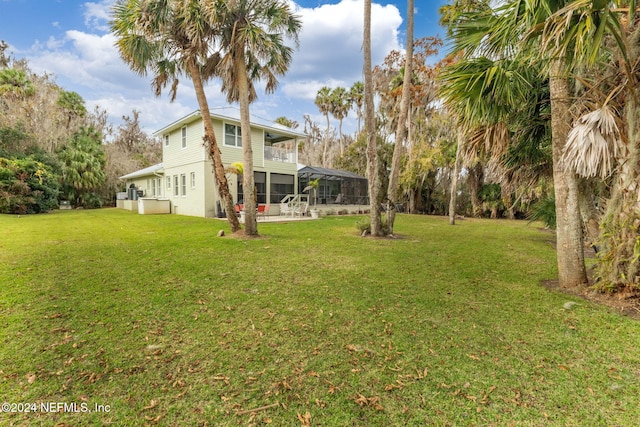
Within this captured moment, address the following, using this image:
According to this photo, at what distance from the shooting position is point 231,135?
52.9 ft

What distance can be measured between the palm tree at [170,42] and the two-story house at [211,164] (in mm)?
6058

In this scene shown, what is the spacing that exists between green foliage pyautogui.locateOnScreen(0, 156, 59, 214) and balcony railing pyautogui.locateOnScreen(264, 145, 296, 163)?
1247cm

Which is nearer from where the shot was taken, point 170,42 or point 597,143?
point 597,143

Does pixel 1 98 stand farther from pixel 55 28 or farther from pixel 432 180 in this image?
pixel 432 180

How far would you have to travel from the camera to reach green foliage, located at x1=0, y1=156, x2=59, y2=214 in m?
14.7

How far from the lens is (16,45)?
23.4 m

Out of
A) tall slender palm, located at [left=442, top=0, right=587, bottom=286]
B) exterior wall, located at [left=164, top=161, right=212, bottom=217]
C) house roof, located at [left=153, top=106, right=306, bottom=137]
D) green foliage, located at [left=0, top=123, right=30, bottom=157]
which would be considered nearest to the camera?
tall slender palm, located at [left=442, top=0, right=587, bottom=286]

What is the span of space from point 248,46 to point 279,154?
33.9ft

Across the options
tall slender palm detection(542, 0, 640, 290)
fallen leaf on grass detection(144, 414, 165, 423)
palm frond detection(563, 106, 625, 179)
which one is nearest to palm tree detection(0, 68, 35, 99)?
fallen leaf on grass detection(144, 414, 165, 423)

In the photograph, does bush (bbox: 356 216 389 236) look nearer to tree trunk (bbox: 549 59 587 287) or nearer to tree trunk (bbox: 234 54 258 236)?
tree trunk (bbox: 234 54 258 236)

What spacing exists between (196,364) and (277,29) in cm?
915

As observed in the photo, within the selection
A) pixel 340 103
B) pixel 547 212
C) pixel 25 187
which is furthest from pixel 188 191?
pixel 340 103

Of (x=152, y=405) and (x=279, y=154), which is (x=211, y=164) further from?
(x=152, y=405)

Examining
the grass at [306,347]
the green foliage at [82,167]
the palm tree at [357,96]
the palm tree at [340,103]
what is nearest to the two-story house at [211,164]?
the green foliage at [82,167]
